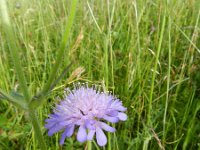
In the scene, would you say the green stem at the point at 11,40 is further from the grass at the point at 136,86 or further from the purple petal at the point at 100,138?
the grass at the point at 136,86

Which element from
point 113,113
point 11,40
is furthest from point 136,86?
point 11,40

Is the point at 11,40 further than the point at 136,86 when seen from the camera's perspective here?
No

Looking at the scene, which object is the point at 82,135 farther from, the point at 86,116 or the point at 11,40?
the point at 11,40

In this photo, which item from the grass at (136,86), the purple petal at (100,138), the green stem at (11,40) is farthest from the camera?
the grass at (136,86)

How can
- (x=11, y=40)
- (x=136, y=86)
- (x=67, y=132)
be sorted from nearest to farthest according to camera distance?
(x=11, y=40), (x=67, y=132), (x=136, y=86)

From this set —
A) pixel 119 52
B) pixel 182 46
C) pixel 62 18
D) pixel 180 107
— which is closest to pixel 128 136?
pixel 180 107

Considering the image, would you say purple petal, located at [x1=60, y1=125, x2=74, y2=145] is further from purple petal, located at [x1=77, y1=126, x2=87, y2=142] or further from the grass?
the grass

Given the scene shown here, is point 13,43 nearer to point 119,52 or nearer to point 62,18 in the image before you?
point 119,52

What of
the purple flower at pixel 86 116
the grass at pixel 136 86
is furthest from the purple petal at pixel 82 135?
the grass at pixel 136 86
